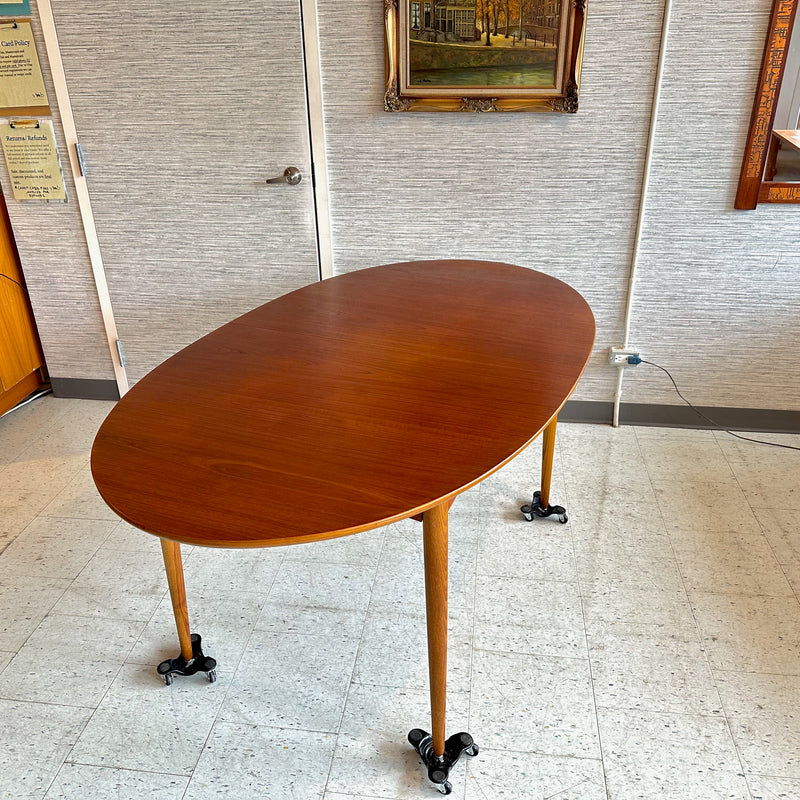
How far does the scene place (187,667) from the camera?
6.40 feet

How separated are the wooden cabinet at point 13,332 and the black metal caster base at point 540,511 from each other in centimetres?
230

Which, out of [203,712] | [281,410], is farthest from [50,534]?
[281,410]

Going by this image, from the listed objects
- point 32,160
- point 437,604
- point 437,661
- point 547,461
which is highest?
point 32,160

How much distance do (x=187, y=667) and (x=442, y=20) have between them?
89.2 inches

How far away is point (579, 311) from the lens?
213 centimetres

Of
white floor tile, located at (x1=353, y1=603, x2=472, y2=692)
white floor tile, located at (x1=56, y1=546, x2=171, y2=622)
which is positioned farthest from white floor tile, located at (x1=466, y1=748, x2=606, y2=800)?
white floor tile, located at (x1=56, y1=546, x2=171, y2=622)

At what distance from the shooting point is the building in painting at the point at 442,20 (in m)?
2.57

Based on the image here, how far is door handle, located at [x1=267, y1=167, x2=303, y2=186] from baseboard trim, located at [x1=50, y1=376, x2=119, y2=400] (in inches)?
49.9

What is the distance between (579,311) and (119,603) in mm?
1632

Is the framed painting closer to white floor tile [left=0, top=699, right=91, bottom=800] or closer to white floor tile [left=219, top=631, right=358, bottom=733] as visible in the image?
white floor tile [left=219, top=631, right=358, bottom=733]

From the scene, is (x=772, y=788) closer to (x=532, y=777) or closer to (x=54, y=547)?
(x=532, y=777)

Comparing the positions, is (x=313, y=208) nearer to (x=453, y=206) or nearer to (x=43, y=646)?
(x=453, y=206)

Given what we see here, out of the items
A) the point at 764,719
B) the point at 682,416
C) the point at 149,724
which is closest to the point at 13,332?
the point at 149,724

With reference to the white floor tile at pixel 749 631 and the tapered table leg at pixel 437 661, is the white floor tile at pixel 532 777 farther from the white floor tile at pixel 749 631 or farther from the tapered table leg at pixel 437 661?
the white floor tile at pixel 749 631
